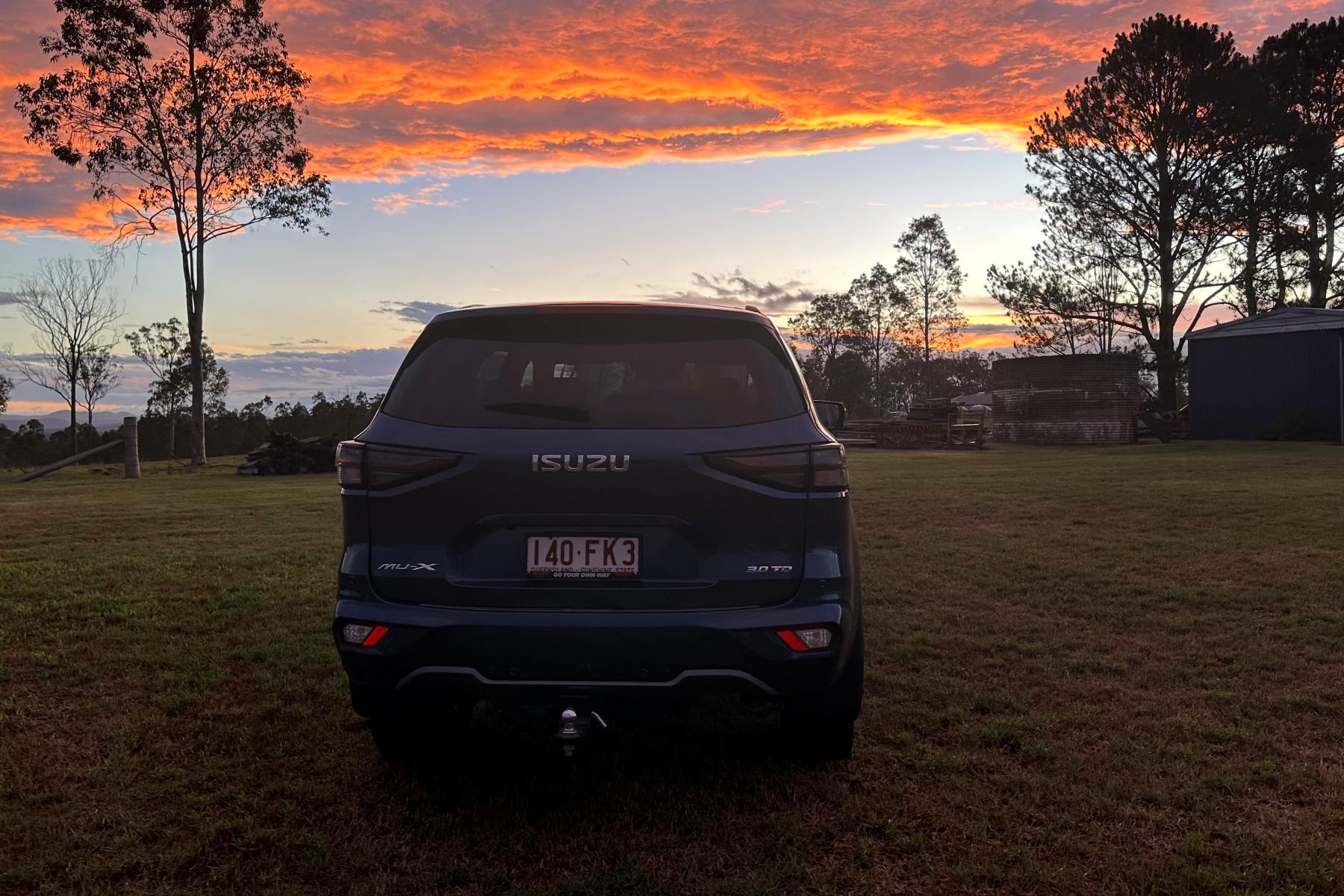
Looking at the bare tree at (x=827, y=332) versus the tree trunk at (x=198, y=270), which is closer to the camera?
the tree trunk at (x=198, y=270)

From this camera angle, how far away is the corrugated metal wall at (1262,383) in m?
29.8

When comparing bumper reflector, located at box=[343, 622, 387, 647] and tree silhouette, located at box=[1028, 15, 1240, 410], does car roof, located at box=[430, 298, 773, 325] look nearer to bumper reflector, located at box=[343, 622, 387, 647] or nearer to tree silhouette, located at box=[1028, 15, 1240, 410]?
bumper reflector, located at box=[343, 622, 387, 647]

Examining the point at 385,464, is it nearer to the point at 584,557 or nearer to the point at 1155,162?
the point at 584,557

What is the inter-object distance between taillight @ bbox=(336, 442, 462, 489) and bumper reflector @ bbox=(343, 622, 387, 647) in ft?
1.49

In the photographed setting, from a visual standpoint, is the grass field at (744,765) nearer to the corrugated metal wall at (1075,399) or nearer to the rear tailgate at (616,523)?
the rear tailgate at (616,523)

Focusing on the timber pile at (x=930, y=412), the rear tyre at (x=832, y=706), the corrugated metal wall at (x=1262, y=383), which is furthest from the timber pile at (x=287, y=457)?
the corrugated metal wall at (x=1262, y=383)

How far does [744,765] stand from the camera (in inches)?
142

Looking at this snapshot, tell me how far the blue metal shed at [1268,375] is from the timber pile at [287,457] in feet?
98.6

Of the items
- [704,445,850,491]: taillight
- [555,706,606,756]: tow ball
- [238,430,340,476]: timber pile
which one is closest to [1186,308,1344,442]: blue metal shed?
[238,430,340,476]: timber pile

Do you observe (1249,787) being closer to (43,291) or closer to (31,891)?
(31,891)

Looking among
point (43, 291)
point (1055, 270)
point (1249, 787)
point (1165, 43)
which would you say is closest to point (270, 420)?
point (43, 291)

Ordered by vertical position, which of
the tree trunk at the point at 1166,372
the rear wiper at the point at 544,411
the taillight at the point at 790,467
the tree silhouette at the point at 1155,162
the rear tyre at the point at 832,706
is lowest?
the rear tyre at the point at 832,706

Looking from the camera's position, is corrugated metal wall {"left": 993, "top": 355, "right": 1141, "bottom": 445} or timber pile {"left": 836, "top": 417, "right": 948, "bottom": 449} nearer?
corrugated metal wall {"left": 993, "top": 355, "right": 1141, "bottom": 445}

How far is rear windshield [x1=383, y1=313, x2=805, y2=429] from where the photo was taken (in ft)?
9.75
